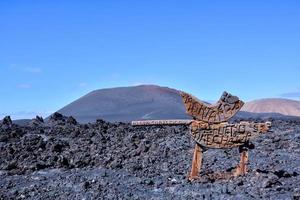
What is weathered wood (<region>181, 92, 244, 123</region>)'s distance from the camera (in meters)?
10.1

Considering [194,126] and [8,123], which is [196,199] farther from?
[8,123]

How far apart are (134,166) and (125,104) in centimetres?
1890

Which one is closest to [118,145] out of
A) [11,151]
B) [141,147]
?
[141,147]

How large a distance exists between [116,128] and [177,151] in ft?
16.6

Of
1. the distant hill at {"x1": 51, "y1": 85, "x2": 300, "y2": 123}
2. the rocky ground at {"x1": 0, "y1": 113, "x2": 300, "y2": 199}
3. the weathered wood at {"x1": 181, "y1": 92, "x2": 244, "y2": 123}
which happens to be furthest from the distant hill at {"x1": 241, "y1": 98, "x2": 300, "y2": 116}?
the weathered wood at {"x1": 181, "y1": 92, "x2": 244, "y2": 123}

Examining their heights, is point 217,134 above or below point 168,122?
below

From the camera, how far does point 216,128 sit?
1012 centimetres

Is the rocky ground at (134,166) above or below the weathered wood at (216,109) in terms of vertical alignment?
below

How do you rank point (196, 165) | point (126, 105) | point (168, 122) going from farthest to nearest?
point (126, 105) < point (168, 122) < point (196, 165)

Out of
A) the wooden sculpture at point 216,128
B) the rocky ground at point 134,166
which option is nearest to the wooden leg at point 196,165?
the wooden sculpture at point 216,128

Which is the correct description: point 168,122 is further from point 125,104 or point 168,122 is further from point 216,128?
point 125,104

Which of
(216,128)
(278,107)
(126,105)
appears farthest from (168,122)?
(278,107)

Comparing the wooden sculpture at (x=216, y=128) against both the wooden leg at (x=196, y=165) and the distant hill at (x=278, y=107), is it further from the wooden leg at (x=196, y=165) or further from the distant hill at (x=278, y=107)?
the distant hill at (x=278, y=107)

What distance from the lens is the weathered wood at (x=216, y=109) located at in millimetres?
10109
